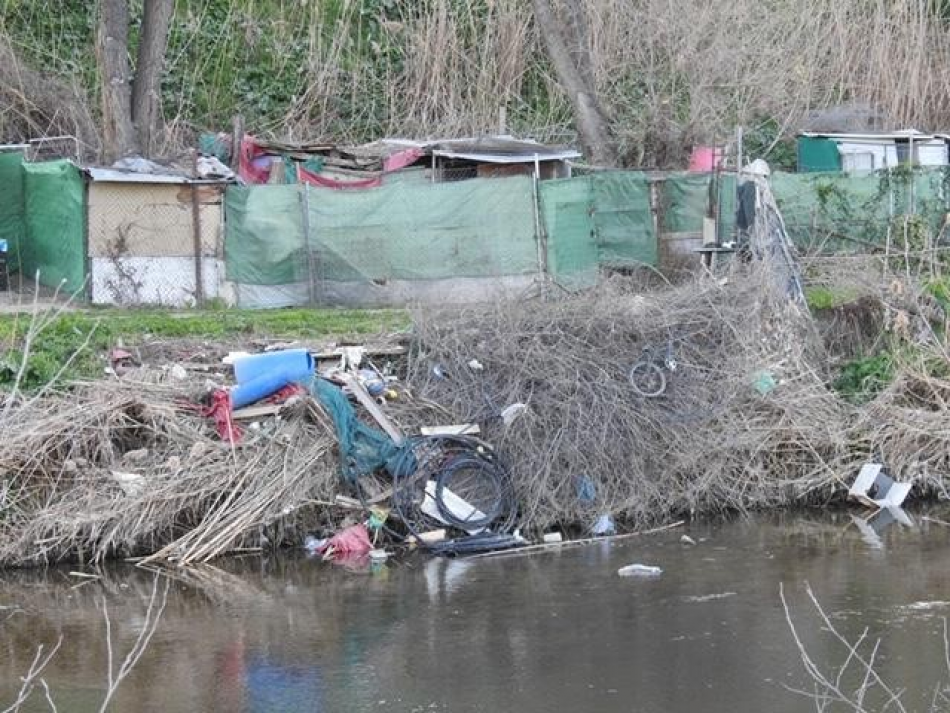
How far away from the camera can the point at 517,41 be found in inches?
1264

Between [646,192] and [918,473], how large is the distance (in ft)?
23.6

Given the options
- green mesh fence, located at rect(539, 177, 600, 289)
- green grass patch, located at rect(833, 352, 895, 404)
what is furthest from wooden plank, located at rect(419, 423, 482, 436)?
green mesh fence, located at rect(539, 177, 600, 289)

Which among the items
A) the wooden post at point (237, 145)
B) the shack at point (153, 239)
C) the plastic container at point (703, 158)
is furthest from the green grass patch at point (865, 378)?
the wooden post at point (237, 145)

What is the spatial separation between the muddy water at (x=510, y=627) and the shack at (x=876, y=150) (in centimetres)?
1199

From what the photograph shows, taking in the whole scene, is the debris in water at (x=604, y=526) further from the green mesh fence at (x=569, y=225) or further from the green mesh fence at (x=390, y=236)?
the green mesh fence at (x=569, y=225)

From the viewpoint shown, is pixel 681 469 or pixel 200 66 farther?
pixel 200 66

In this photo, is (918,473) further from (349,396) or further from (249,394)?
(249,394)

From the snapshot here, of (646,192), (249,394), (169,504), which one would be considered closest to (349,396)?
(249,394)

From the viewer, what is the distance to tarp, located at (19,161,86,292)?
2167 cm

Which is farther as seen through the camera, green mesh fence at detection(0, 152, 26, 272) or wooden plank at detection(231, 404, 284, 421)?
green mesh fence at detection(0, 152, 26, 272)

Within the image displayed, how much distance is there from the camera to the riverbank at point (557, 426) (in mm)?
14828

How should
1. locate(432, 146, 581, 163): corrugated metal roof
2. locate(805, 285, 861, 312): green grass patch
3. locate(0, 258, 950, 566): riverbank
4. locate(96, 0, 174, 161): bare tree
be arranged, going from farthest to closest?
locate(96, 0, 174, 161): bare tree < locate(432, 146, 581, 163): corrugated metal roof < locate(805, 285, 861, 312): green grass patch < locate(0, 258, 950, 566): riverbank

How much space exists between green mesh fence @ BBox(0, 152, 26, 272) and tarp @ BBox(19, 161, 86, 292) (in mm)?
99

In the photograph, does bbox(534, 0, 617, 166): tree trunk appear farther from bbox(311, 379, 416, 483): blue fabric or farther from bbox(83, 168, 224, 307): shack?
bbox(311, 379, 416, 483): blue fabric
